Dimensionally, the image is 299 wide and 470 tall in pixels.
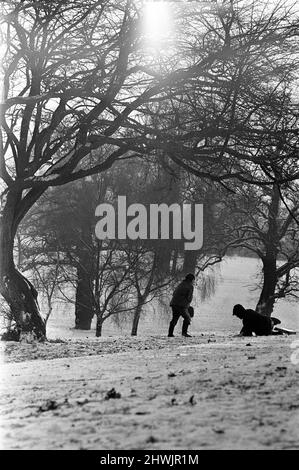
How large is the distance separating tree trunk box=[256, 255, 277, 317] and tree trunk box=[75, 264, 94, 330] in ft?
25.7

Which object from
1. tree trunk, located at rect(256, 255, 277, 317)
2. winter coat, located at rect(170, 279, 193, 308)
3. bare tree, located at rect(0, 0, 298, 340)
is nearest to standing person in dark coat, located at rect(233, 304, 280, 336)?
winter coat, located at rect(170, 279, 193, 308)

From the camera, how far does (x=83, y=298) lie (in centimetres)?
4009

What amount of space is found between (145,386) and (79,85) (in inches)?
339

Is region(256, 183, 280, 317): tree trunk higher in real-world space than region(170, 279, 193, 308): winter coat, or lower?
higher

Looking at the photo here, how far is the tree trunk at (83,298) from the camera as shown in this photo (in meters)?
36.2

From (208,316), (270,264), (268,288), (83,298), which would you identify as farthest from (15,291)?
(208,316)

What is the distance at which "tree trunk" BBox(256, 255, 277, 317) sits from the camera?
1373 inches

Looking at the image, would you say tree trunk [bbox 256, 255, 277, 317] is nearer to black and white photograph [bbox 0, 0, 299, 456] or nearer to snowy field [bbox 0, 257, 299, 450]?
black and white photograph [bbox 0, 0, 299, 456]

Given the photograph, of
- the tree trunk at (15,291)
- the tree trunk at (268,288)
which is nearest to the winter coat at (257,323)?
the tree trunk at (15,291)

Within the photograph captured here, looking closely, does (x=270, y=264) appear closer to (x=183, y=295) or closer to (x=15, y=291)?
(x=183, y=295)

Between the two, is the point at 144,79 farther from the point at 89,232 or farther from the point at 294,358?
the point at 89,232

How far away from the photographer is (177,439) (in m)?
5.45

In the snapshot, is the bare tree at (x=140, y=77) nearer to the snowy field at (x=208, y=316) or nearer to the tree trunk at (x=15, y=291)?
the tree trunk at (x=15, y=291)
